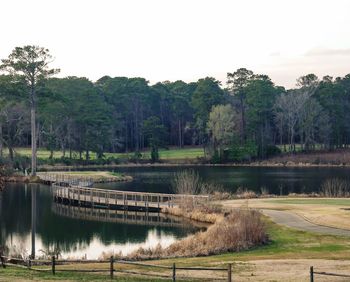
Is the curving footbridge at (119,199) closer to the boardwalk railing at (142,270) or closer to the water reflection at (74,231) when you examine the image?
the water reflection at (74,231)

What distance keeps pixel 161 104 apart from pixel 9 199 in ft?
299

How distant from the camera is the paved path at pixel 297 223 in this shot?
3517cm

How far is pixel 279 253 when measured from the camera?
2989 cm

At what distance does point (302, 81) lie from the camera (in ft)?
426

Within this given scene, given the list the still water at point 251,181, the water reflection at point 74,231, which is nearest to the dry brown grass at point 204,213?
the water reflection at point 74,231

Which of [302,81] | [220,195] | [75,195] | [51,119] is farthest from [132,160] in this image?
[220,195]

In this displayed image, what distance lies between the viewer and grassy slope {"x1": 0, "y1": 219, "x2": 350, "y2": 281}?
75.6 feet

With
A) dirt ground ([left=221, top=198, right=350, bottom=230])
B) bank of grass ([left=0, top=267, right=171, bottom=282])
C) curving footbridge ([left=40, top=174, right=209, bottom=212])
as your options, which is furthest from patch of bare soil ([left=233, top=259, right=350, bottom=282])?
curving footbridge ([left=40, top=174, right=209, bottom=212])

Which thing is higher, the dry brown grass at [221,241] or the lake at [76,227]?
the dry brown grass at [221,241]

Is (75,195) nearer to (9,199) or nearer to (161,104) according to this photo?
(9,199)

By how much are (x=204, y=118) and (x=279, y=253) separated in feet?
309

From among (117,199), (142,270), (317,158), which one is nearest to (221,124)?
(317,158)

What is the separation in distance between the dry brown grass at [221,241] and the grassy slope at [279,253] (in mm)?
730

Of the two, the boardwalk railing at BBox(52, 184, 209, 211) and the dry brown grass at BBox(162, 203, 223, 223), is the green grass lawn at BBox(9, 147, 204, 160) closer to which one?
the boardwalk railing at BBox(52, 184, 209, 211)
